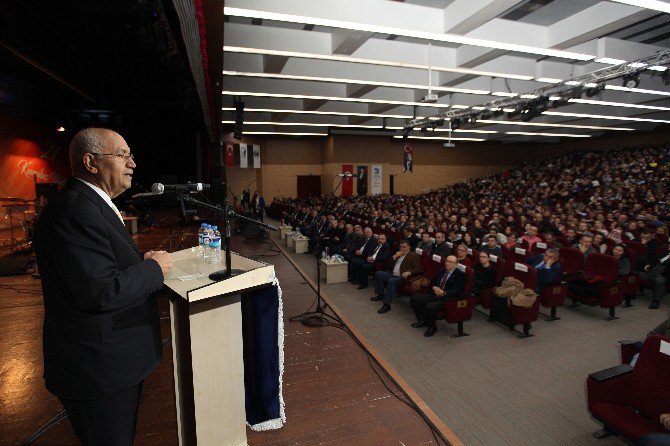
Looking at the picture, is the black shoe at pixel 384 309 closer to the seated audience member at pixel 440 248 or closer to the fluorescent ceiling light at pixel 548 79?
the seated audience member at pixel 440 248

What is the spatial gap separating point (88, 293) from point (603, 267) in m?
6.80

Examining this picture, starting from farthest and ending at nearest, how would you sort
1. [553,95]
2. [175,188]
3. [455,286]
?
[553,95], [455,286], [175,188]

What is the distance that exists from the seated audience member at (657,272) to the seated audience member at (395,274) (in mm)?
3862

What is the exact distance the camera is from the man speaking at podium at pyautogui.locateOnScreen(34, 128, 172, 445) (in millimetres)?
1152

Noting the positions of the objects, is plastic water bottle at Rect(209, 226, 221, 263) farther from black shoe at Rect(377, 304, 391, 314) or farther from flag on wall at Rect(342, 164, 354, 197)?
flag on wall at Rect(342, 164, 354, 197)

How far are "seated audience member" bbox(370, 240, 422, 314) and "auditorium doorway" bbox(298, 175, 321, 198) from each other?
1415 cm

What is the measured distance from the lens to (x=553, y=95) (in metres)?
8.41

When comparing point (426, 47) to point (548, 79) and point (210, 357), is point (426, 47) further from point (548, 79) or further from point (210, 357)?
point (210, 357)

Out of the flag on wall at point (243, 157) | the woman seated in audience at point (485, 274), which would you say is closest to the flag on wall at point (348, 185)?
the flag on wall at point (243, 157)

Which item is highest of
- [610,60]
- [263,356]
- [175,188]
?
[610,60]

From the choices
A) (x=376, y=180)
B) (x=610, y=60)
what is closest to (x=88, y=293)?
(x=610, y=60)

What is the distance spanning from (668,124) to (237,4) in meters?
21.5

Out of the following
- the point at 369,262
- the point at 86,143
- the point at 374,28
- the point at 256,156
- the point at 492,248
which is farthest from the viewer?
the point at 256,156

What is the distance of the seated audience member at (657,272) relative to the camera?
582cm
